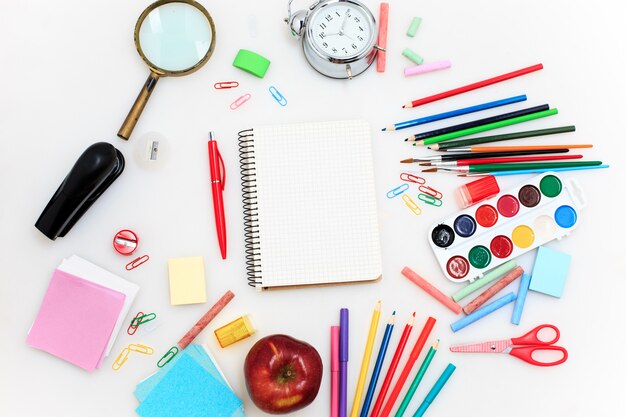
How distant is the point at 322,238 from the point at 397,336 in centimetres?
27

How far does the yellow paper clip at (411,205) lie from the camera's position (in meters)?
1.38

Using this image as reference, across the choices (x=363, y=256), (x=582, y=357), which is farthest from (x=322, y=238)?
(x=582, y=357)

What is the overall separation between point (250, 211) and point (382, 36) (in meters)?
0.50

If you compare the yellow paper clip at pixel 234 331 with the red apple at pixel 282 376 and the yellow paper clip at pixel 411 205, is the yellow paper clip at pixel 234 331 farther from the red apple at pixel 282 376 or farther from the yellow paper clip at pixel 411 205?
the yellow paper clip at pixel 411 205

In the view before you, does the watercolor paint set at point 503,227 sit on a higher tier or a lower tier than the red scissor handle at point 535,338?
higher

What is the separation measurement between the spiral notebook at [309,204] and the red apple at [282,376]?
148 mm

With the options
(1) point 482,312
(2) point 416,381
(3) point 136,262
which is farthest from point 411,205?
(3) point 136,262

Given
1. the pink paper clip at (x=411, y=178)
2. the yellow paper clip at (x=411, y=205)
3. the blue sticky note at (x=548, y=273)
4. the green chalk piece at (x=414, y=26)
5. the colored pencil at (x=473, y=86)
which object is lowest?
the blue sticky note at (x=548, y=273)

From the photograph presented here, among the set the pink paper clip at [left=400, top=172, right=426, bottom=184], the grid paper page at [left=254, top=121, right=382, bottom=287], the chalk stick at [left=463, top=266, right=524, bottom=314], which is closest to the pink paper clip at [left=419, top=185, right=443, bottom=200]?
the pink paper clip at [left=400, top=172, right=426, bottom=184]

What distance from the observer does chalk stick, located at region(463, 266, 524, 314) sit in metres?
1.35

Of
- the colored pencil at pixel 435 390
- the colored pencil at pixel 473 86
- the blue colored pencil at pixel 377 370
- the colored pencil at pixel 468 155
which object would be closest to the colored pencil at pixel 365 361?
the blue colored pencil at pixel 377 370

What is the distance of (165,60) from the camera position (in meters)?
1.36

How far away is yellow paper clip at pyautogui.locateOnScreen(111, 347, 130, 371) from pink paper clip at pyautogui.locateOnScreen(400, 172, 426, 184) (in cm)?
71

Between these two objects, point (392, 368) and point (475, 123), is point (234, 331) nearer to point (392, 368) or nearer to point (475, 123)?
point (392, 368)
